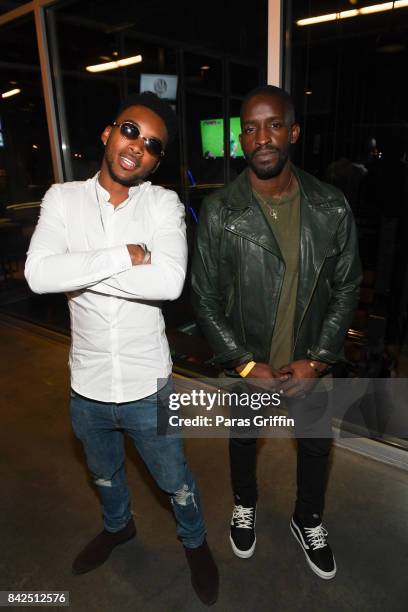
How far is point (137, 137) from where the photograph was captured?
4.65 ft

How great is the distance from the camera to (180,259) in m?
1.42

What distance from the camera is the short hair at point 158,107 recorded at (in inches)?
57.2

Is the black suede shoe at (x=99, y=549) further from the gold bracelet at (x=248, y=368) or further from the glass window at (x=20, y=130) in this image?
the glass window at (x=20, y=130)

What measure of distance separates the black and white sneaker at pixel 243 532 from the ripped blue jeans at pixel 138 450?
21cm

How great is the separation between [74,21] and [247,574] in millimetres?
4448

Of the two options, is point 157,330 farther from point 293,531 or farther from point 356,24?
point 356,24

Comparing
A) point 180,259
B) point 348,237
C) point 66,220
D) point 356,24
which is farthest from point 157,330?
point 356,24

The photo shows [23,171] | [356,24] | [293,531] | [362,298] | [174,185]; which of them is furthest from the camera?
[174,185]

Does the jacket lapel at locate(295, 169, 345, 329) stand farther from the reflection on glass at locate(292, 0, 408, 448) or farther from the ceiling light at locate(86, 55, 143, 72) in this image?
the ceiling light at locate(86, 55, 143, 72)

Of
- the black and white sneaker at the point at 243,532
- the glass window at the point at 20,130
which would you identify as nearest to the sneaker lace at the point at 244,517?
the black and white sneaker at the point at 243,532

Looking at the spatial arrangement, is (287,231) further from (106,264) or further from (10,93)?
A: (10,93)

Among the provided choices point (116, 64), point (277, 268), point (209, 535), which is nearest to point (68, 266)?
point (277, 268)

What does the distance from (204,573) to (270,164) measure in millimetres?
1625

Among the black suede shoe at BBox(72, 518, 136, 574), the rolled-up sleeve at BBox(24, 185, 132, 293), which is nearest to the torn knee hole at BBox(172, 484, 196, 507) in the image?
the black suede shoe at BBox(72, 518, 136, 574)
